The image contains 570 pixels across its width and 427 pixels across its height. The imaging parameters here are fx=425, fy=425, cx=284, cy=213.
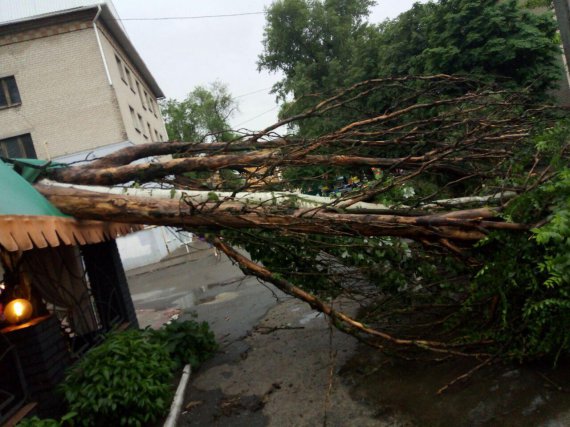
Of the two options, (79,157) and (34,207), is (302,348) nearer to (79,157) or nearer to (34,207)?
(34,207)

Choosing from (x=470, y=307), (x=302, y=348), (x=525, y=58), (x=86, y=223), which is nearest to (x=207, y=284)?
(x=302, y=348)

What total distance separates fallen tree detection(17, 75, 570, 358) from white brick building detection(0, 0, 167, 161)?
10.8 m

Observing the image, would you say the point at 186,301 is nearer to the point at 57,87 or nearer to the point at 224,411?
the point at 224,411

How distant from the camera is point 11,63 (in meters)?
15.2

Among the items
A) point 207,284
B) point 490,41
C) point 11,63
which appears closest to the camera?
point 490,41

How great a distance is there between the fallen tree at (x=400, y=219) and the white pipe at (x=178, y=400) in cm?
159

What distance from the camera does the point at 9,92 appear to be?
607 inches

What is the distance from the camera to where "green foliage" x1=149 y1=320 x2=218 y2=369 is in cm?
572

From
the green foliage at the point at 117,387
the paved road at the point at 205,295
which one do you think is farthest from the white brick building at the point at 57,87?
the green foliage at the point at 117,387

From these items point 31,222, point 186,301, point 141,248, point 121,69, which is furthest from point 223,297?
point 121,69

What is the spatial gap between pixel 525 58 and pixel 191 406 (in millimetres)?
11464

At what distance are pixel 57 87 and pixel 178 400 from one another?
568 inches

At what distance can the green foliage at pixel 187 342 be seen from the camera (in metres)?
5.72

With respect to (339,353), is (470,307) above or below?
above
